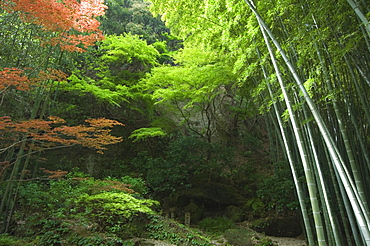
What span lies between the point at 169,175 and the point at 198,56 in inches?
131

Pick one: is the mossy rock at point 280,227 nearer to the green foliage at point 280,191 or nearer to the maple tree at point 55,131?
the green foliage at point 280,191

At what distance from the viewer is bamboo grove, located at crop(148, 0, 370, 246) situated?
198cm

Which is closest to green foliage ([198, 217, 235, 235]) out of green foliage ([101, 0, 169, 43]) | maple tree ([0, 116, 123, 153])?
maple tree ([0, 116, 123, 153])

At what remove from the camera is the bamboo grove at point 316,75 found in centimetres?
198

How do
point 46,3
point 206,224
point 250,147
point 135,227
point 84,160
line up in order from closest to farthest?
point 46,3 → point 135,227 → point 206,224 → point 84,160 → point 250,147

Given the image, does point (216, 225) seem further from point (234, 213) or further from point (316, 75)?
point (316, 75)

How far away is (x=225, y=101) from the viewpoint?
10453 millimetres

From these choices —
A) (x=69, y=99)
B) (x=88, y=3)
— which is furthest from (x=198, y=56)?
(x=69, y=99)

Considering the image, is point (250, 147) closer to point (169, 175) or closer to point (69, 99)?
point (169, 175)

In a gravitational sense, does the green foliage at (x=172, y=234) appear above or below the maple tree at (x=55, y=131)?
below

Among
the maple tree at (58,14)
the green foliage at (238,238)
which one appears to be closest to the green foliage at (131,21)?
the maple tree at (58,14)

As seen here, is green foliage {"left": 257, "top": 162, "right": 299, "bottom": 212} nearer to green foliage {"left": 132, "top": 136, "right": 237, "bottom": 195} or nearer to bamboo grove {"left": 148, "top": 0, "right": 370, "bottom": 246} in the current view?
bamboo grove {"left": 148, "top": 0, "right": 370, "bottom": 246}

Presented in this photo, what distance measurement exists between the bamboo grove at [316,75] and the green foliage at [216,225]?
6.77 feet

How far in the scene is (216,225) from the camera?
580 cm
